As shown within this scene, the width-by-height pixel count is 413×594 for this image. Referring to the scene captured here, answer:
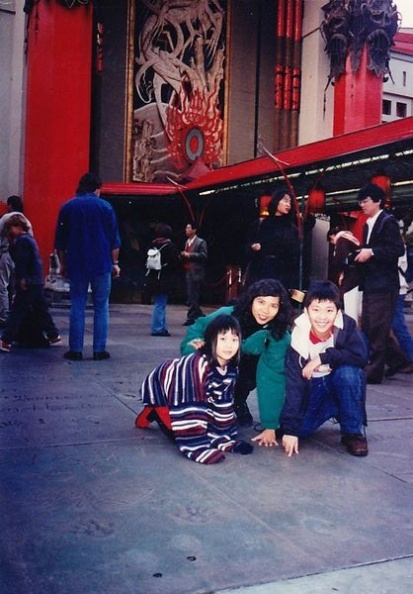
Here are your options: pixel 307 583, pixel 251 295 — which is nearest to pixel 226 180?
pixel 251 295

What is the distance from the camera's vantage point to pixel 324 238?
58.7ft

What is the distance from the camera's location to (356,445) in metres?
3.41

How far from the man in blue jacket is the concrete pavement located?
6.83 ft

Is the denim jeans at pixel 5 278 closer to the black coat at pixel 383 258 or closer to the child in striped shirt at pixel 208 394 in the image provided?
the black coat at pixel 383 258

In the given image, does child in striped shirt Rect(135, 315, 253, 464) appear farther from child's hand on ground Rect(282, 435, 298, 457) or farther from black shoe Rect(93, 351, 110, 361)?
black shoe Rect(93, 351, 110, 361)

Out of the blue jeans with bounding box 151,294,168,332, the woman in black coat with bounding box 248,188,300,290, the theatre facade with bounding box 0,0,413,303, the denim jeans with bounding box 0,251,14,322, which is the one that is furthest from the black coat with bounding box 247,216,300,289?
the theatre facade with bounding box 0,0,413,303

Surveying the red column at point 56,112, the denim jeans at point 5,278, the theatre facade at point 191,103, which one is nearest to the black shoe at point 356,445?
the denim jeans at point 5,278

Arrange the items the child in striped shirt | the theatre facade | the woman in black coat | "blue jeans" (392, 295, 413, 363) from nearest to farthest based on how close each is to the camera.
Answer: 1. the child in striped shirt
2. the woman in black coat
3. "blue jeans" (392, 295, 413, 363)
4. the theatre facade

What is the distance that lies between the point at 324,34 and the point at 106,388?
14734 mm

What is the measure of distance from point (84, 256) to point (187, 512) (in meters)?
4.07

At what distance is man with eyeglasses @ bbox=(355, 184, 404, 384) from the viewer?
5504mm

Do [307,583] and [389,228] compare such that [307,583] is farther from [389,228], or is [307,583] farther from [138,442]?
[389,228]

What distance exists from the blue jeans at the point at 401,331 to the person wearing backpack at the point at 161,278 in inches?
131

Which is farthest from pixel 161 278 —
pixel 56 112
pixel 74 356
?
pixel 56 112
